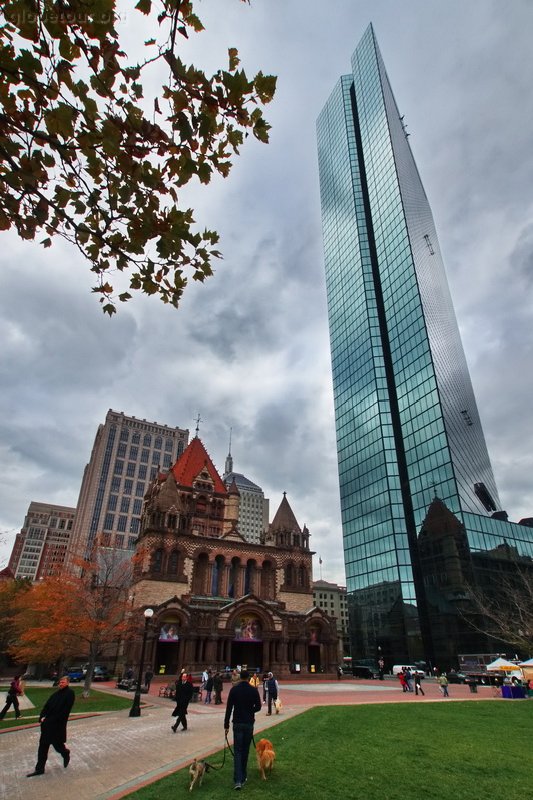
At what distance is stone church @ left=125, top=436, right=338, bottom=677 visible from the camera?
3847 cm

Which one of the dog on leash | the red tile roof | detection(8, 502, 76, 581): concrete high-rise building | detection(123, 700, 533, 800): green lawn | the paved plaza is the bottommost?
the paved plaza

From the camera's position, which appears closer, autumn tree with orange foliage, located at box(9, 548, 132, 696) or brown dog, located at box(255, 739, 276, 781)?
brown dog, located at box(255, 739, 276, 781)

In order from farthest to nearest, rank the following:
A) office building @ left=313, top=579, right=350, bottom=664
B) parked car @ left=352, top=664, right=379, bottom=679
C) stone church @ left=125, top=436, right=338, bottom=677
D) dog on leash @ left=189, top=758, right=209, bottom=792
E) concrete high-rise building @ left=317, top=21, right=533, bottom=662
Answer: office building @ left=313, top=579, right=350, bottom=664 < concrete high-rise building @ left=317, top=21, right=533, bottom=662 < parked car @ left=352, top=664, right=379, bottom=679 < stone church @ left=125, top=436, right=338, bottom=677 < dog on leash @ left=189, top=758, right=209, bottom=792

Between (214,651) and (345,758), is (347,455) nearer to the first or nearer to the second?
(214,651)

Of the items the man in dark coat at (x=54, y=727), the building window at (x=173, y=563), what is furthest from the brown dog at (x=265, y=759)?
the building window at (x=173, y=563)

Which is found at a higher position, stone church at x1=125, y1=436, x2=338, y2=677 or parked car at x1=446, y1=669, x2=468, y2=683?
stone church at x1=125, y1=436, x2=338, y2=677

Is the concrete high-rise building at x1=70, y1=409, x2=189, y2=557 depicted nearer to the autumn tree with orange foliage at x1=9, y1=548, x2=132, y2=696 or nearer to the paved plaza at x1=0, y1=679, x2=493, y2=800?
the autumn tree with orange foliage at x1=9, y1=548, x2=132, y2=696

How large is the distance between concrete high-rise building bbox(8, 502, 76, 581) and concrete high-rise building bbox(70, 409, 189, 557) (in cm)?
5812

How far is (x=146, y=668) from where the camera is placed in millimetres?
35000

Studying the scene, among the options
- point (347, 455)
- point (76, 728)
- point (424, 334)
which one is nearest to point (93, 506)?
point (347, 455)

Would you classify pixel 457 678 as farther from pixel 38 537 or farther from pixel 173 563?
pixel 38 537

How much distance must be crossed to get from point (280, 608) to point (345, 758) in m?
39.7

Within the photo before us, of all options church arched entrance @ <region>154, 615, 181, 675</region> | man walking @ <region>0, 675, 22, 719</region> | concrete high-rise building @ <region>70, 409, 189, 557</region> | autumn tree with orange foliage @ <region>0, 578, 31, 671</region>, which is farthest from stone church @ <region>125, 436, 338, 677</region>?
concrete high-rise building @ <region>70, 409, 189, 557</region>

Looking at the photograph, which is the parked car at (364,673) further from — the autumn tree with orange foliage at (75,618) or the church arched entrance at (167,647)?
the autumn tree with orange foliage at (75,618)
